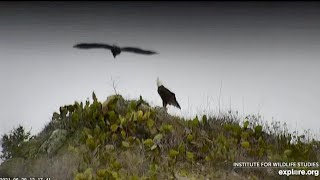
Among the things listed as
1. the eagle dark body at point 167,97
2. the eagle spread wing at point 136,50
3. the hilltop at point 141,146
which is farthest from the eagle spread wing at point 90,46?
the eagle dark body at point 167,97

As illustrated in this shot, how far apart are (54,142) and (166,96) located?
1.35 meters

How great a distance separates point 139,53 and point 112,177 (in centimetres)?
158

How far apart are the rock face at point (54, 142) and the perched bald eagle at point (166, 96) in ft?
3.72

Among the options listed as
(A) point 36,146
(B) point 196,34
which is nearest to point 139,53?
(B) point 196,34

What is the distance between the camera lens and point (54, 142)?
15.0 feet

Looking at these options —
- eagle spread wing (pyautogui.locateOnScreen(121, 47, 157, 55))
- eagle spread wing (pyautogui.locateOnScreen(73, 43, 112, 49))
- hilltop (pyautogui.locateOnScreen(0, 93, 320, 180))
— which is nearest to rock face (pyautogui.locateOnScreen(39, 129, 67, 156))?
hilltop (pyautogui.locateOnScreen(0, 93, 320, 180))

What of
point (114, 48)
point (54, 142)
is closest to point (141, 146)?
point (54, 142)

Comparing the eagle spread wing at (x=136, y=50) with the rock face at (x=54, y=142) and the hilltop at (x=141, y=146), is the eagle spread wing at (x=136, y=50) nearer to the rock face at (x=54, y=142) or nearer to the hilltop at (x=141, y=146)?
the hilltop at (x=141, y=146)

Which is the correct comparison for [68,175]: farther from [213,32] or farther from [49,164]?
[213,32]

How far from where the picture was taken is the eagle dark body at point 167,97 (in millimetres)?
5184

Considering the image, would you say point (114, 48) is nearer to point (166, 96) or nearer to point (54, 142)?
point (166, 96)

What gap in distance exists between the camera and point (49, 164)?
4.26m

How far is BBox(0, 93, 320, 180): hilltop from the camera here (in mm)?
4195

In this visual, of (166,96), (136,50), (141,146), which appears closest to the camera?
(141,146)
